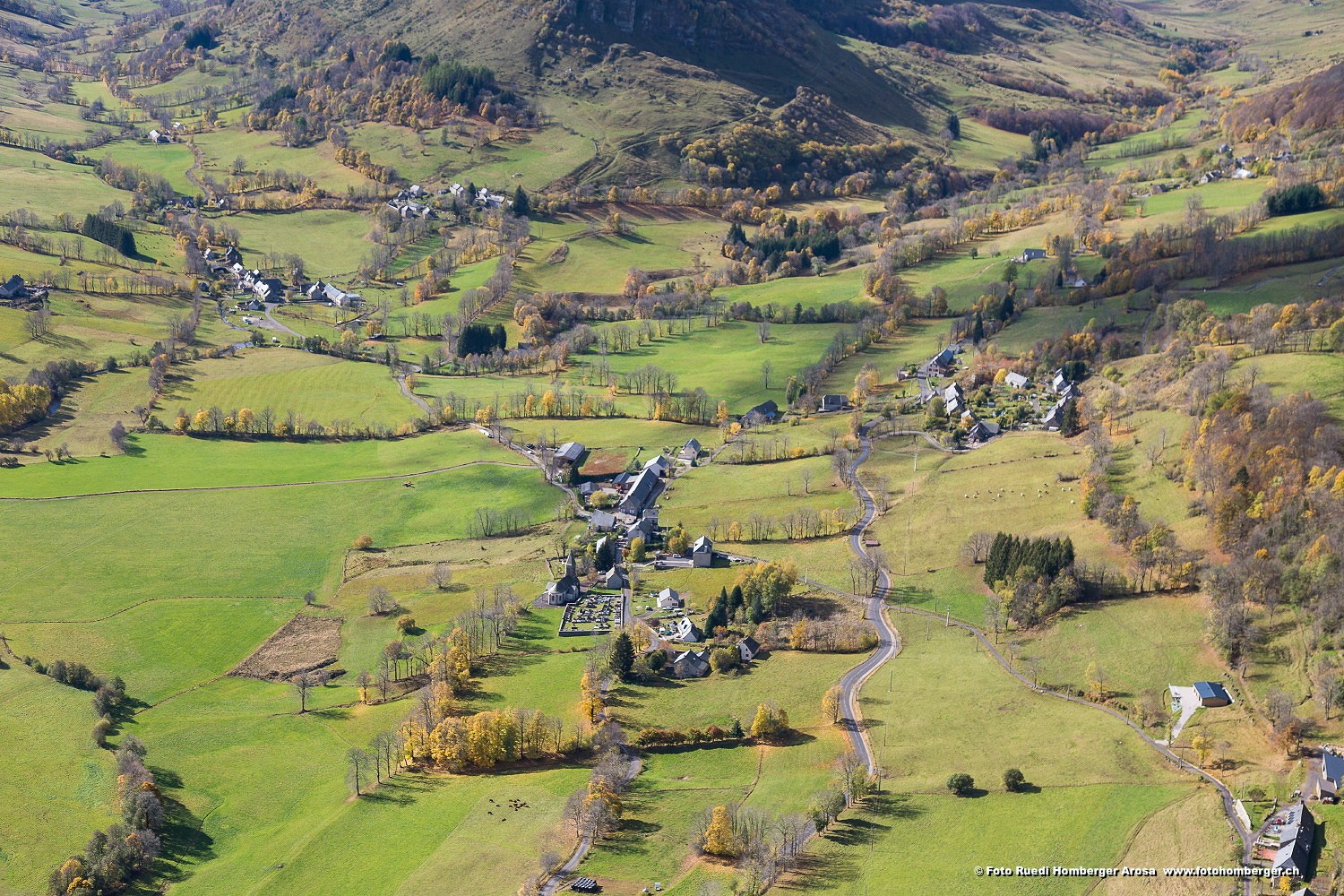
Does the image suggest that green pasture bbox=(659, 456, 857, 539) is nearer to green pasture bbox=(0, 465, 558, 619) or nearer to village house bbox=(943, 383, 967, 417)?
green pasture bbox=(0, 465, 558, 619)

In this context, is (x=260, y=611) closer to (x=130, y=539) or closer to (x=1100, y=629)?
(x=130, y=539)

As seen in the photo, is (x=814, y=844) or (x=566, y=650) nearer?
(x=814, y=844)

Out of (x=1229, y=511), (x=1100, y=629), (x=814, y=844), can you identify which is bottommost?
(x=814, y=844)

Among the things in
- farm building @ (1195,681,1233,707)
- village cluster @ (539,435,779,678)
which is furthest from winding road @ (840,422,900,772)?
farm building @ (1195,681,1233,707)

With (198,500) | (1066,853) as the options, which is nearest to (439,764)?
(1066,853)

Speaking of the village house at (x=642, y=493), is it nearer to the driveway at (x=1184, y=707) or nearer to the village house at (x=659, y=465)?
the village house at (x=659, y=465)

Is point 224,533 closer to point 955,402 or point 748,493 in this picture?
point 748,493

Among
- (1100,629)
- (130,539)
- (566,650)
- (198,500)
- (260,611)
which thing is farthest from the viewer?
(198,500)
